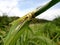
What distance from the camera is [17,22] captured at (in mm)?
365

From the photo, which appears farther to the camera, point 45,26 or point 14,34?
point 45,26

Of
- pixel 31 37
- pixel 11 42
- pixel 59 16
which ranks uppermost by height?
pixel 11 42

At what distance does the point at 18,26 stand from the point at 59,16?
15.6 ft

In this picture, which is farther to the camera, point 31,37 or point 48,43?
point 31,37

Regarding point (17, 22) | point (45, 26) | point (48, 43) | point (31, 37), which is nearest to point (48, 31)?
point (45, 26)

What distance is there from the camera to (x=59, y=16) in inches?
198

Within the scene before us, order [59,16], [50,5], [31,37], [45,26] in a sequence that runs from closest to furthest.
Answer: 1. [50,5]
2. [31,37]
3. [45,26]
4. [59,16]

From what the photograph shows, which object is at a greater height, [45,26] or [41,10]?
[41,10]

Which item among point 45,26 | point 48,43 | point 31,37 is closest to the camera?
point 48,43

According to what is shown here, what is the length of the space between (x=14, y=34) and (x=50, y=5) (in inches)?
3.2

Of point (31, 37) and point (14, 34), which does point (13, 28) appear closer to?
point (14, 34)

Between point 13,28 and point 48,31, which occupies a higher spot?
point 13,28

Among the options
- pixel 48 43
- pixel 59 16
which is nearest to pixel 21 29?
pixel 48 43

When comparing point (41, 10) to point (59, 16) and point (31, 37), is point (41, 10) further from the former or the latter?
point (59, 16)
